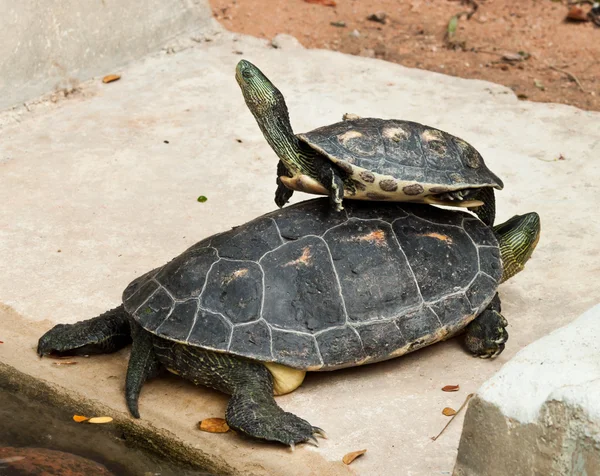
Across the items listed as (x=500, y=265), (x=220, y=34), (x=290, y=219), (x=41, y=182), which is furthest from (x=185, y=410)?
(x=220, y=34)

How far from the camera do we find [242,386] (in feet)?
14.7

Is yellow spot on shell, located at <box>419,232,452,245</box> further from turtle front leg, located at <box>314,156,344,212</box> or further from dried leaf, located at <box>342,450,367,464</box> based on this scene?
dried leaf, located at <box>342,450,367,464</box>

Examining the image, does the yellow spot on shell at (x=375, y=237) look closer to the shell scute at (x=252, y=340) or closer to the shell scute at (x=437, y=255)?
the shell scute at (x=437, y=255)

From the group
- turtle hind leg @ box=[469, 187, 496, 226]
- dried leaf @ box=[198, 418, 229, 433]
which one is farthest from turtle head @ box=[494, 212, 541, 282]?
dried leaf @ box=[198, 418, 229, 433]

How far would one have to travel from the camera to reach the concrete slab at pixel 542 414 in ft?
9.81

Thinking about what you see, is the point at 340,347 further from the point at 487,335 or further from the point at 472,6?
the point at 472,6

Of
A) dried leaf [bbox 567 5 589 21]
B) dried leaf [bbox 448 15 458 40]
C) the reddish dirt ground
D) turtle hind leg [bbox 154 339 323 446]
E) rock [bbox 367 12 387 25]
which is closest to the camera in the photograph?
turtle hind leg [bbox 154 339 323 446]

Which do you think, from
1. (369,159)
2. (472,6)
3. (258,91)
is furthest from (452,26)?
(369,159)

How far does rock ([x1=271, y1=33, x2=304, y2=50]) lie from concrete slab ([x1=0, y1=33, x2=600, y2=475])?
0.36 ft

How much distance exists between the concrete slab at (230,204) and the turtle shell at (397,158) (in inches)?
39.3

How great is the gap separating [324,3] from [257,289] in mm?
7452

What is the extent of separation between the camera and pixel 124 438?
14.4 ft

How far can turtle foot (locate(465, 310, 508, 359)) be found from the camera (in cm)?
489

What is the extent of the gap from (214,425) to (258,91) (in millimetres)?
1892
